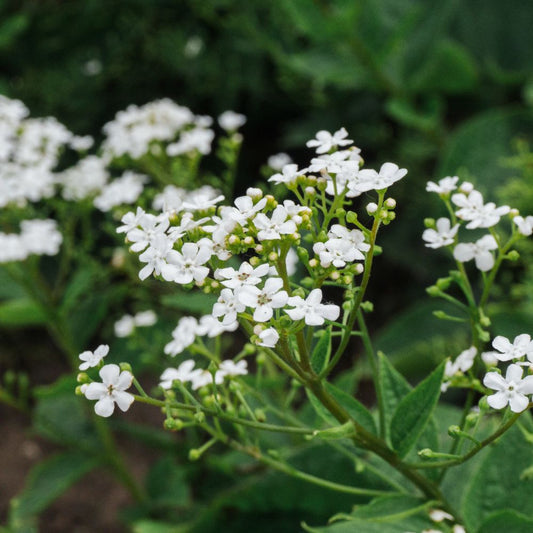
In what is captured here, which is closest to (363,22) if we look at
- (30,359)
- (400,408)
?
(400,408)

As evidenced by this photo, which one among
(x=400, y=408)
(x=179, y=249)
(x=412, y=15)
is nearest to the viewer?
(x=179, y=249)

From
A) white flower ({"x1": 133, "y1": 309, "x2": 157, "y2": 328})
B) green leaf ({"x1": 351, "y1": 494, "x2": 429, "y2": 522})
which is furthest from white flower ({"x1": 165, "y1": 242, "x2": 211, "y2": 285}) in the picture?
white flower ({"x1": 133, "y1": 309, "x2": 157, "y2": 328})

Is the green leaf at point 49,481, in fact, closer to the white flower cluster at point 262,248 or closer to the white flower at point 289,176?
the white flower cluster at point 262,248

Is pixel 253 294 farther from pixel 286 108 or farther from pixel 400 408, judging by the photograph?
pixel 286 108

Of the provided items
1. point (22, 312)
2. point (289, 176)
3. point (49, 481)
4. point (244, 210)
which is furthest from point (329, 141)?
point (49, 481)

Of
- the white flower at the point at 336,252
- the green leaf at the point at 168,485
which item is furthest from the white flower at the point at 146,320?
the white flower at the point at 336,252

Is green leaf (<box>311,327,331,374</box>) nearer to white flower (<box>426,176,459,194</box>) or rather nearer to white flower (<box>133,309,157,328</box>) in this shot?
white flower (<box>426,176,459,194</box>)
